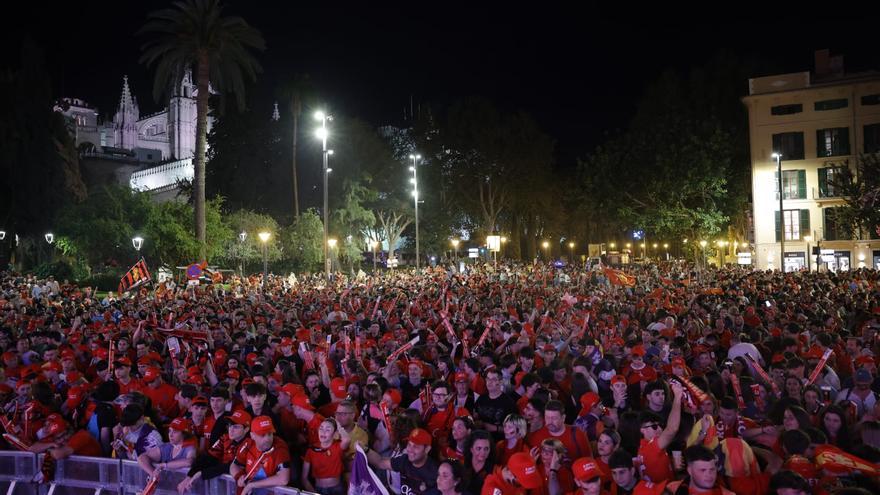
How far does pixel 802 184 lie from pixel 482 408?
47.6 m

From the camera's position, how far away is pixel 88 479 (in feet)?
20.7

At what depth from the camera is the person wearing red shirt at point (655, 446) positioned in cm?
510

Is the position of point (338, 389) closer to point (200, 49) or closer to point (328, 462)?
point (328, 462)

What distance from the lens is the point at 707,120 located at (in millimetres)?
48844

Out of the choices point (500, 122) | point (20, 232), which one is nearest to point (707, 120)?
point (500, 122)

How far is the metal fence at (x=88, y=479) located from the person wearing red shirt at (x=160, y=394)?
1.52 m

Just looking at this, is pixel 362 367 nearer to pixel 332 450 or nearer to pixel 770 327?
pixel 332 450

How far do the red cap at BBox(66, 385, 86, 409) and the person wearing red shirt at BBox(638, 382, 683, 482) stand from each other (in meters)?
6.31

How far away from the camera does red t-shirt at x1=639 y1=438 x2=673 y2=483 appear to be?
5086mm

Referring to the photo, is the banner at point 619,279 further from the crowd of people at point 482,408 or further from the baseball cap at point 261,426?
the baseball cap at point 261,426

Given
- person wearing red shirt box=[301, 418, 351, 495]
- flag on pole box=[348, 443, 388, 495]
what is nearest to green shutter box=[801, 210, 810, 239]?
person wearing red shirt box=[301, 418, 351, 495]

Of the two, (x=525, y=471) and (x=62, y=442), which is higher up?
(x=525, y=471)

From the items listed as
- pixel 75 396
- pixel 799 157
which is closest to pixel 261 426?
pixel 75 396

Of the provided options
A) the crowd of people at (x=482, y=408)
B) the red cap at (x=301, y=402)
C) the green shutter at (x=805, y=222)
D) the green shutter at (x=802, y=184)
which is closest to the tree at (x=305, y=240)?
the crowd of people at (x=482, y=408)
